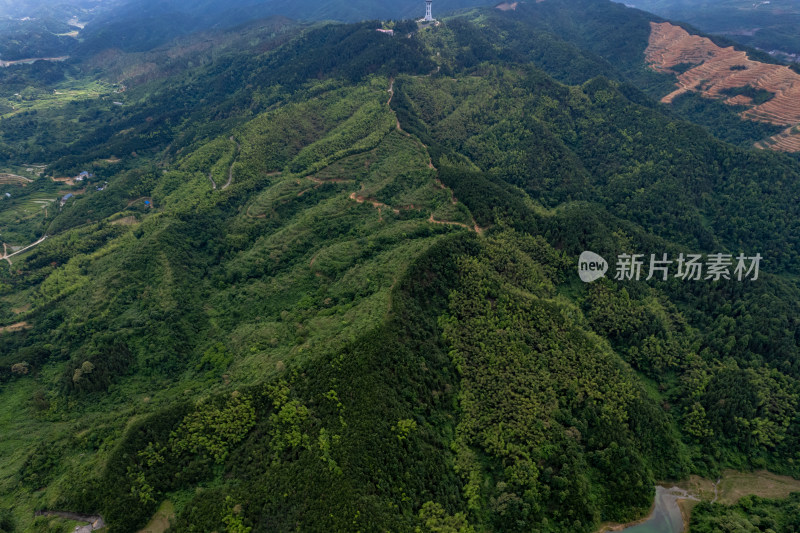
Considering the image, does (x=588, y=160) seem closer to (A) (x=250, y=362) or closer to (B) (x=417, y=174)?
(B) (x=417, y=174)

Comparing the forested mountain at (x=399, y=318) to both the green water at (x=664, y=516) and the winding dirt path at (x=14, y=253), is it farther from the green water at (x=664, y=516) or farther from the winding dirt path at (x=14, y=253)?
the green water at (x=664, y=516)

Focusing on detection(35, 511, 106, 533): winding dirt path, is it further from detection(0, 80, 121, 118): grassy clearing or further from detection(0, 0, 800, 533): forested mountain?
detection(0, 80, 121, 118): grassy clearing

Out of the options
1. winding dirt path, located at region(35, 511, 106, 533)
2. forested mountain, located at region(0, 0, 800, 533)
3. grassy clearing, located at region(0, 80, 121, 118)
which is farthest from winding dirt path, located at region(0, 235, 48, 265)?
grassy clearing, located at region(0, 80, 121, 118)

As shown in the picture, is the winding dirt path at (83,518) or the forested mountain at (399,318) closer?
the winding dirt path at (83,518)

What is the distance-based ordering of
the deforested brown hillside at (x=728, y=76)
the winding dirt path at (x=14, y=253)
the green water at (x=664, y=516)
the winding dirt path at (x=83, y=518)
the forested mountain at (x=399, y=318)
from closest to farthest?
the winding dirt path at (x=83, y=518)
the forested mountain at (x=399, y=318)
the green water at (x=664, y=516)
the winding dirt path at (x=14, y=253)
the deforested brown hillside at (x=728, y=76)

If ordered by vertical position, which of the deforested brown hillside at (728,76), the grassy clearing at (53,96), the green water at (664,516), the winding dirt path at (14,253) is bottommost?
the green water at (664,516)

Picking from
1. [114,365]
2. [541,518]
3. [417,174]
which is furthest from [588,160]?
[114,365]

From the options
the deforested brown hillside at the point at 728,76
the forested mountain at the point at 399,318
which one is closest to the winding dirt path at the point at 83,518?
the forested mountain at the point at 399,318
